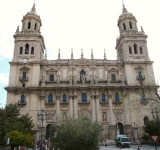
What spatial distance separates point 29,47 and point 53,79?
7.99 m

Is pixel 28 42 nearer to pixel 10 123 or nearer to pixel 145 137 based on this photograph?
pixel 10 123

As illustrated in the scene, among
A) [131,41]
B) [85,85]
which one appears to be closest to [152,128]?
[85,85]

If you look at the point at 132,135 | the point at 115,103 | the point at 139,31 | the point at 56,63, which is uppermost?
the point at 139,31

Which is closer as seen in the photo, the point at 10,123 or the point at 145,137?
the point at 10,123

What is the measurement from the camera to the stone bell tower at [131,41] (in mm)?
36688

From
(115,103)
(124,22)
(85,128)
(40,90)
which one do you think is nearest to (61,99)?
(40,90)

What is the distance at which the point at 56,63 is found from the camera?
1401 inches

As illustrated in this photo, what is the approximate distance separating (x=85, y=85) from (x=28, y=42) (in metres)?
14.3

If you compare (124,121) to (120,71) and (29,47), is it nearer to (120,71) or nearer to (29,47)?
(120,71)

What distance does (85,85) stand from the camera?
1325 inches

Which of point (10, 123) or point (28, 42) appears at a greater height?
point (28, 42)

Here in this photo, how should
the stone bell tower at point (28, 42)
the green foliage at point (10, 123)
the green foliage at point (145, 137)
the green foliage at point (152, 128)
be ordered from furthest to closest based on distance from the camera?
the stone bell tower at point (28, 42)
the green foliage at point (145, 137)
the green foliage at point (152, 128)
the green foliage at point (10, 123)

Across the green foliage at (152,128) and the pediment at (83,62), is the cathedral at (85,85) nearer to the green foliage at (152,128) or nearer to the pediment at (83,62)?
the pediment at (83,62)

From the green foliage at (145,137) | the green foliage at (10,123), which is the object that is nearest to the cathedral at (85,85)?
the green foliage at (145,137)
